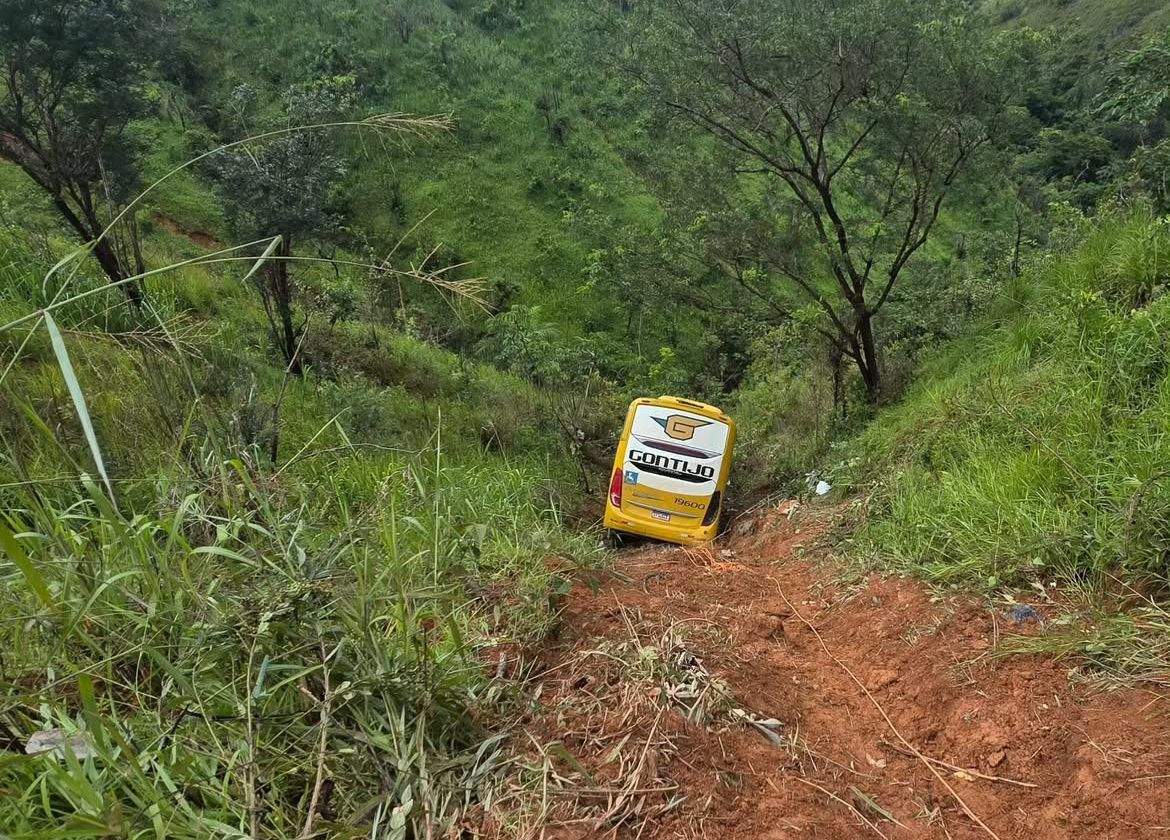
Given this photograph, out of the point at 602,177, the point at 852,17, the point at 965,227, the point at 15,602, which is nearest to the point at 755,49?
the point at 852,17

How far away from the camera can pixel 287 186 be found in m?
8.96

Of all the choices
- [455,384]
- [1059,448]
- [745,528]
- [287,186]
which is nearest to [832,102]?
[745,528]

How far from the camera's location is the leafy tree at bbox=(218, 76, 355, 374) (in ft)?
28.9

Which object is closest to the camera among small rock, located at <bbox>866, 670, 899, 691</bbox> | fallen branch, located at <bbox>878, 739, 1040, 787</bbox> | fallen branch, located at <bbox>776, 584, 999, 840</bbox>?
fallen branch, located at <bbox>776, 584, 999, 840</bbox>

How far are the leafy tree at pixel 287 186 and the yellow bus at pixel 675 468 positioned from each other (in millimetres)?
4477

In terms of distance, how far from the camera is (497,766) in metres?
1.84

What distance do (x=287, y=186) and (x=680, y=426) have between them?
19.9 feet

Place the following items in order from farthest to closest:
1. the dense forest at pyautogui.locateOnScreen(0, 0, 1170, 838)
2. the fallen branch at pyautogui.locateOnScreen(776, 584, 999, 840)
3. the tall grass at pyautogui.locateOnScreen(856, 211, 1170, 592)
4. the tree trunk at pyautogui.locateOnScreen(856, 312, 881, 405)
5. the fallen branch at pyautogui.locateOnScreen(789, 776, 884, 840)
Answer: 1. the tree trunk at pyautogui.locateOnScreen(856, 312, 881, 405)
2. the tall grass at pyautogui.locateOnScreen(856, 211, 1170, 592)
3. the fallen branch at pyautogui.locateOnScreen(776, 584, 999, 840)
4. the fallen branch at pyautogui.locateOnScreen(789, 776, 884, 840)
5. the dense forest at pyautogui.locateOnScreen(0, 0, 1170, 838)

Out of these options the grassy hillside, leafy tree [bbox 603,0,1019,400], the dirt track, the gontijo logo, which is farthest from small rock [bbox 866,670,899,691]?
leafy tree [bbox 603,0,1019,400]

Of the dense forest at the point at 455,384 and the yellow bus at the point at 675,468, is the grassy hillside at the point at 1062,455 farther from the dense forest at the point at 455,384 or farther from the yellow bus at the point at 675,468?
the yellow bus at the point at 675,468

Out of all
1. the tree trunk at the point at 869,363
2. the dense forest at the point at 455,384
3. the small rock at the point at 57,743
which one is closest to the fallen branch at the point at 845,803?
the dense forest at the point at 455,384

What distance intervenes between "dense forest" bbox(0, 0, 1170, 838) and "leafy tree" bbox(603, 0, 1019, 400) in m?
0.05

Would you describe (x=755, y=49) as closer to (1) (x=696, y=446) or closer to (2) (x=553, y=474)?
(1) (x=696, y=446)

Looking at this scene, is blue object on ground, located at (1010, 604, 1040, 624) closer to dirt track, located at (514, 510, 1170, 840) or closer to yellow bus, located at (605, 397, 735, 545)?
dirt track, located at (514, 510, 1170, 840)
